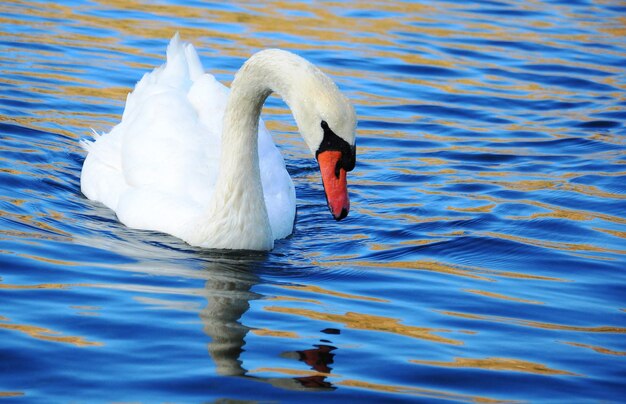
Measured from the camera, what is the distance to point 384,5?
17.7 metres

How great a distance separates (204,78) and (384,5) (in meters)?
8.11

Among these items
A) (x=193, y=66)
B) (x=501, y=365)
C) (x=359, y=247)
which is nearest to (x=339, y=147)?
(x=359, y=247)

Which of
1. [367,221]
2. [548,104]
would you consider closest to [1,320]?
[367,221]

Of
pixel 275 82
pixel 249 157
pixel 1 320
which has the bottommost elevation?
pixel 1 320

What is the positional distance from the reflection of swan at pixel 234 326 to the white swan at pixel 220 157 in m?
0.42

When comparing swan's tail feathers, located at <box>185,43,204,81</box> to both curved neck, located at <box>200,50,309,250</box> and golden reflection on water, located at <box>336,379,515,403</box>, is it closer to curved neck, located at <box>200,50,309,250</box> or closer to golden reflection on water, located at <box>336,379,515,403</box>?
curved neck, located at <box>200,50,309,250</box>

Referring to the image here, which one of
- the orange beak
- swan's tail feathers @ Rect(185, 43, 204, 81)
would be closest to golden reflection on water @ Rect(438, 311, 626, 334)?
the orange beak

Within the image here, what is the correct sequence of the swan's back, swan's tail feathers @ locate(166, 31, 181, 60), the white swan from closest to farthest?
1. the white swan
2. the swan's back
3. swan's tail feathers @ locate(166, 31, 181, 60)

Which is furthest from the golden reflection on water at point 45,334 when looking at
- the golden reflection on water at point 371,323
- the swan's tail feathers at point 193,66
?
the swan's tail feathers at point 193,66

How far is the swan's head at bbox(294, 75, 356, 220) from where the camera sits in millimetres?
6922

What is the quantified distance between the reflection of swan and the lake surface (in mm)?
17

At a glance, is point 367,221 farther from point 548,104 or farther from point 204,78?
point 548,104

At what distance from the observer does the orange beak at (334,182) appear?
7.16 metres

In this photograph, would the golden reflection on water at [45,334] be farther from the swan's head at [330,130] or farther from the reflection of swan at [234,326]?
the swan's head at [330,130]
